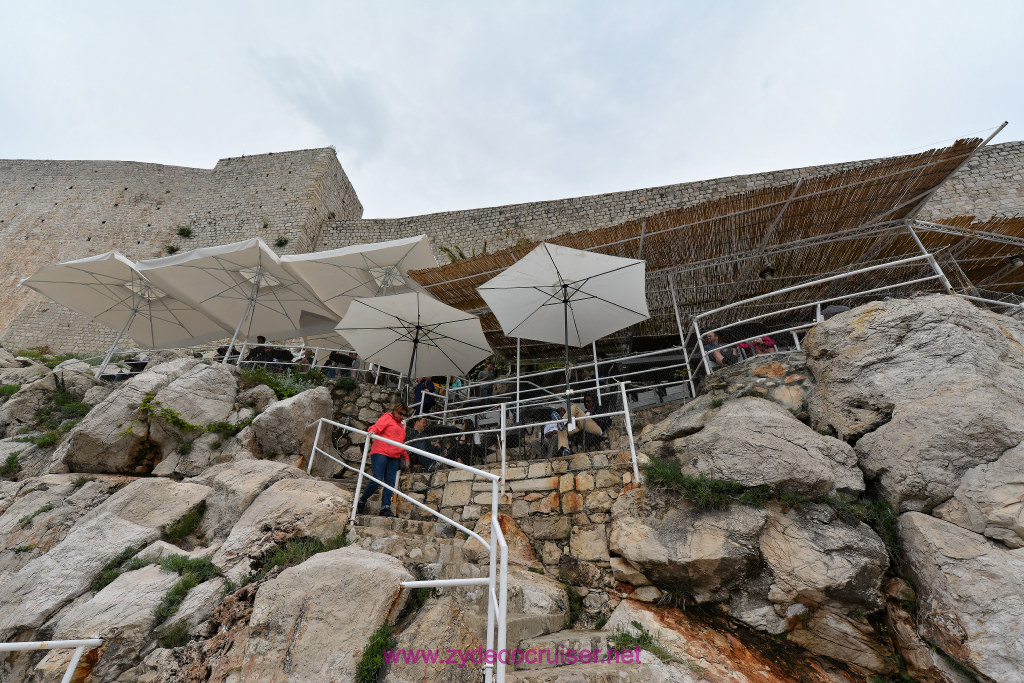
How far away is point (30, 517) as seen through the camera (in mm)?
4574

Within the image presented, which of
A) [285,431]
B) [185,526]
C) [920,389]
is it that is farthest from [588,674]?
[285,431]

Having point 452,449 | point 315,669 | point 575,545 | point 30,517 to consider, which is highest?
point 452,449

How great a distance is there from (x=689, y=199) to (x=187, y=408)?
12629 millimetres

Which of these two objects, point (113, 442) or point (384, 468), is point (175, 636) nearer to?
point (384, 468)

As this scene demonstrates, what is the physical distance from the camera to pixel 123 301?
10352mm

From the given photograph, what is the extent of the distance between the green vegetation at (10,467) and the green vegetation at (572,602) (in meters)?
6.88

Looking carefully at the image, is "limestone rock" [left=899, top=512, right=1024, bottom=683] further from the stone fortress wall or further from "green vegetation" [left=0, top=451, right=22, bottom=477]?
the stone fortress wall

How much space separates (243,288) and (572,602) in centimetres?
904

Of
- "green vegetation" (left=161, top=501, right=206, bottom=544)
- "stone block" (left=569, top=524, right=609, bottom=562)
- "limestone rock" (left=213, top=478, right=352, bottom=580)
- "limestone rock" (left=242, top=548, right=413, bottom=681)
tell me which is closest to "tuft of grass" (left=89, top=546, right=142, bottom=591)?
"green vegetation" (left=161, top=501, right=206, bottom=544)

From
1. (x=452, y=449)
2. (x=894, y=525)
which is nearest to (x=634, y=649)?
(x=894, y=525)

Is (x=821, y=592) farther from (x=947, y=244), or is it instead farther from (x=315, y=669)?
(x=947, y=244)

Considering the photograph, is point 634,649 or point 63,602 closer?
point 634,649

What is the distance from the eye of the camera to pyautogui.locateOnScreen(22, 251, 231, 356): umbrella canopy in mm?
9375

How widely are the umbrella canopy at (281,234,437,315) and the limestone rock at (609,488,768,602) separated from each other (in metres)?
6.06
